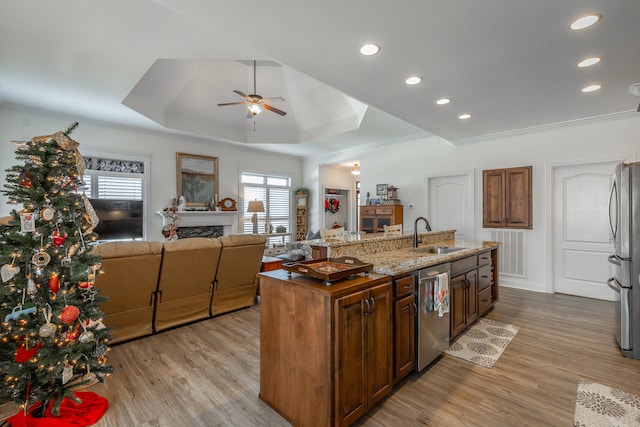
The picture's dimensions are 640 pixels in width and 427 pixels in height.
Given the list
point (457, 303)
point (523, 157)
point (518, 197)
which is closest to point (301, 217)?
point (518, 197)

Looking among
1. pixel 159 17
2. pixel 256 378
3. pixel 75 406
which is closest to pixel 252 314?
pixel 256 378

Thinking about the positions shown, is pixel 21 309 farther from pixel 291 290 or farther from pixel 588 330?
pixel 588 330

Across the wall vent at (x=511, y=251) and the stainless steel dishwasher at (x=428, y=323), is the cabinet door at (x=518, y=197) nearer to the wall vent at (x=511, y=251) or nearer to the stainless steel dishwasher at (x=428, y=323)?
the wall vent at (x=511, y=251)

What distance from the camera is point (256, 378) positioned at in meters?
2.46

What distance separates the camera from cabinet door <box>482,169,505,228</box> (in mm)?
5316

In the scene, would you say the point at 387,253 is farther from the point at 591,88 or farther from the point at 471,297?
the point at 591,88

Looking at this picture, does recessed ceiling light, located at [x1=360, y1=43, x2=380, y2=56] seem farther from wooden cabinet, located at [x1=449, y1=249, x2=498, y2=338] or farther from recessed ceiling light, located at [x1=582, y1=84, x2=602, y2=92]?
recessed ceiling light, located at [x1=582, y1=84, x2=602, y2=92]

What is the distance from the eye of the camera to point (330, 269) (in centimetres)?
201

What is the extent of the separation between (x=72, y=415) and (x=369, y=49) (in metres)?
3.55

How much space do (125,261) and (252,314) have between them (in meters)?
1.74

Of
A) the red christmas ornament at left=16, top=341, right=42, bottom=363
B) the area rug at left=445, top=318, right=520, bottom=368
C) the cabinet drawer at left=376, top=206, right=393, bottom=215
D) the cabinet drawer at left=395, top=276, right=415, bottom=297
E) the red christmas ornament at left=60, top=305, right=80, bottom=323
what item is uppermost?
the cabinet drawer at left=376, top=206, right=393, bottom=215

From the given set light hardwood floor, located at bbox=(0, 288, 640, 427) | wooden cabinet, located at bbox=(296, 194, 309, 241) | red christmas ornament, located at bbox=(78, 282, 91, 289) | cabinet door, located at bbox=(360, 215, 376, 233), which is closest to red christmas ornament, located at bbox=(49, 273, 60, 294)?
red christmas ornament, located at bbox=(78, 282, 91, 289)

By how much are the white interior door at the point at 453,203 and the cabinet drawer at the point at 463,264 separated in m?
2.59

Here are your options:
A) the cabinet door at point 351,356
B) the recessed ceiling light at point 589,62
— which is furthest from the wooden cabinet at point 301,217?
the cabinet door at point 351,356
